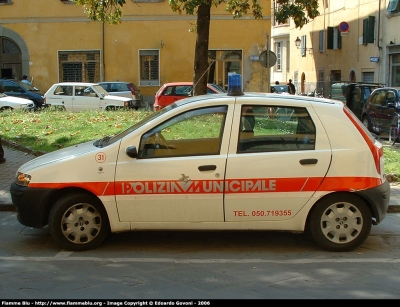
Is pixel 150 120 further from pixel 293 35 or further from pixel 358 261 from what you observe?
pixel 293 35

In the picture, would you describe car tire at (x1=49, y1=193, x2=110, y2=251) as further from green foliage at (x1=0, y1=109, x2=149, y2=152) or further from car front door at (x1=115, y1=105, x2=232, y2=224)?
green foliage at (x1=0, y1=109, x2=149, y2=152)

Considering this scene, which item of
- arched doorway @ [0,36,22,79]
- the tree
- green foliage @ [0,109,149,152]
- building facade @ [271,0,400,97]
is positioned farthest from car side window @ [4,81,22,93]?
building facade @ [271,0,400,97]

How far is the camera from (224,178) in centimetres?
650

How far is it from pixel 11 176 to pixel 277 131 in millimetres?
5934

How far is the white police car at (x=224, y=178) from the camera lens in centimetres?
654

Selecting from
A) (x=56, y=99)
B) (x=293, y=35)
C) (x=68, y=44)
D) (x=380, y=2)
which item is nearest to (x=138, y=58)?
(x=68, y=44)

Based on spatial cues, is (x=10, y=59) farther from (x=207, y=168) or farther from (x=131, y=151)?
(x=207, y=168)

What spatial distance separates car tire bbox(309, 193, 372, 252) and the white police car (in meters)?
0.01

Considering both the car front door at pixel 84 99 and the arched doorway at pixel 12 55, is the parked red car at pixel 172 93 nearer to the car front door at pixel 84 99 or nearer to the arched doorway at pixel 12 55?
the car front door at pixel 84 99

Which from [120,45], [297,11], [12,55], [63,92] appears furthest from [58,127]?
[12,55]

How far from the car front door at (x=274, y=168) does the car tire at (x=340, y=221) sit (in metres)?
0.23

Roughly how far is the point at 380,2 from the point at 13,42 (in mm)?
18808

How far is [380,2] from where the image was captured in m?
31.3

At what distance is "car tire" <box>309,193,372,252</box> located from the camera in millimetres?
6645
